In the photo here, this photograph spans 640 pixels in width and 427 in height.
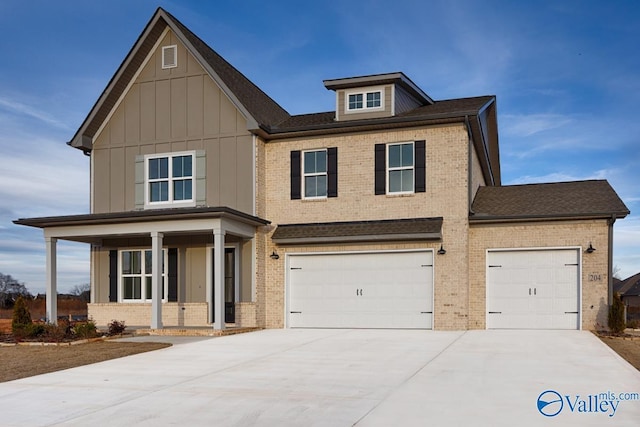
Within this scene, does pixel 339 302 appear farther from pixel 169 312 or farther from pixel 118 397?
pixel 118 397

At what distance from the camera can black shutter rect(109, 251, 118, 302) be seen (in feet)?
69.6

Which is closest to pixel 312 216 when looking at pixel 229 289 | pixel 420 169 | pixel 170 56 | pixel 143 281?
pixel 229 289

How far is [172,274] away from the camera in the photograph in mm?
20562

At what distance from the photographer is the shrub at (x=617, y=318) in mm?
17047

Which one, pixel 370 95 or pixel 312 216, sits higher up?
pixel 370 95

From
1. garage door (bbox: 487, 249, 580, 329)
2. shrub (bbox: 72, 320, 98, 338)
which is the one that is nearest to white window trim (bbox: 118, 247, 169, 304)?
shrub (bbox: 72, 320, 98, 338)

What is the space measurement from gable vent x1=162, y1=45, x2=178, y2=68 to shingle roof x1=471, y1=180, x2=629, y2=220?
10653 mm

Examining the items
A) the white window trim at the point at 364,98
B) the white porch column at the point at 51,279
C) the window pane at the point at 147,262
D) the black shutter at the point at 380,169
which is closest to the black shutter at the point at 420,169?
the black shutter at the point at 380,169

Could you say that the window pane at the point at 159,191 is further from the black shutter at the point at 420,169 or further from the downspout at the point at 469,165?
the downspout at the point at 469,165

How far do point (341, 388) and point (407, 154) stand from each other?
37.4 feet

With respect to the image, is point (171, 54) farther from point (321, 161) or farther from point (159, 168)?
point (321, 161)

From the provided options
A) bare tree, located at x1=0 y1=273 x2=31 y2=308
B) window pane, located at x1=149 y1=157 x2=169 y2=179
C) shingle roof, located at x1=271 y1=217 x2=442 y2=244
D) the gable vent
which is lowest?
bare tree, located at x1=0 y1=273 x2=31 y2=308

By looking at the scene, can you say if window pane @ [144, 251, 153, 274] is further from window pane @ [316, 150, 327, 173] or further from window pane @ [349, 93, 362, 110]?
window pane @ [349, 93, 362, 110]

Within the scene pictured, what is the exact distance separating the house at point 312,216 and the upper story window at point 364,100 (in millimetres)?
59
